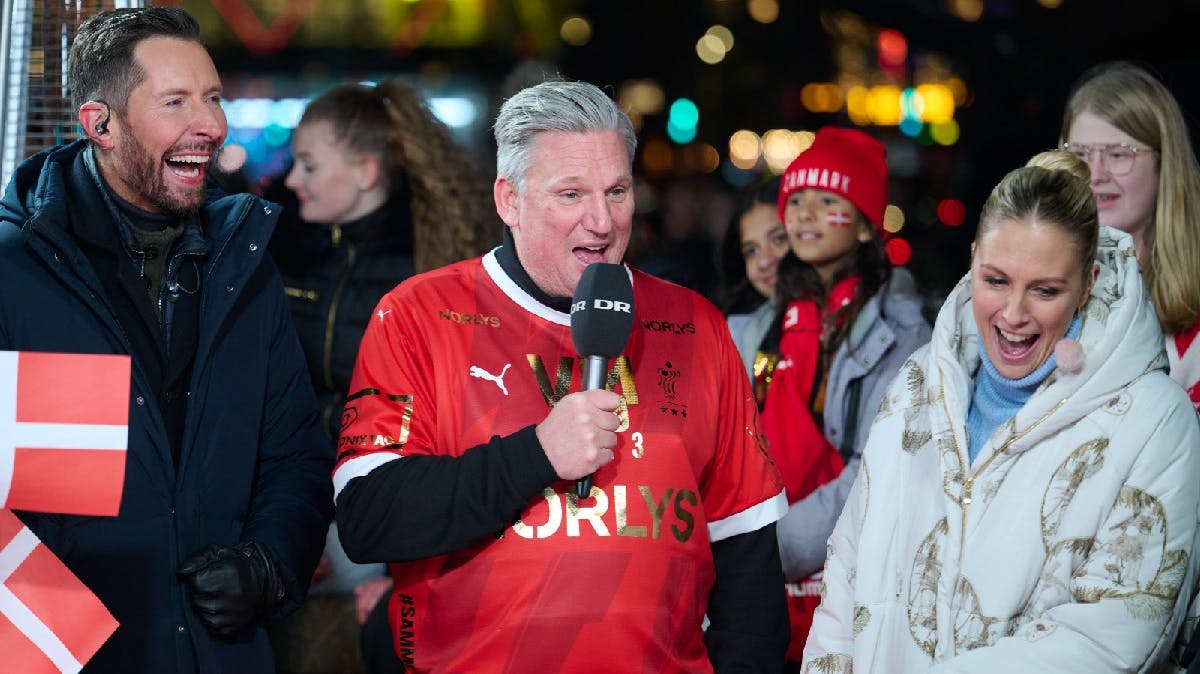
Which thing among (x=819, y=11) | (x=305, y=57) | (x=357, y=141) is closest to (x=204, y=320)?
(x=357, y=141)

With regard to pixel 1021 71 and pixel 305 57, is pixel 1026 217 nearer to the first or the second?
pixel 1021 71

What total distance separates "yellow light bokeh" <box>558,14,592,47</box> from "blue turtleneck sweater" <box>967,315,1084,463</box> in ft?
64.9

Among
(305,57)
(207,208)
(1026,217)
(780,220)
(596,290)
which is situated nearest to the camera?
(596,290)

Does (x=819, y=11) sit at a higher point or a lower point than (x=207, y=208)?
higher

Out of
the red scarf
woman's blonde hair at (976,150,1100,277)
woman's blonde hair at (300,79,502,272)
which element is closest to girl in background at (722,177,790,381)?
the red scarf

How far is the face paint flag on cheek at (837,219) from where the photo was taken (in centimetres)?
550

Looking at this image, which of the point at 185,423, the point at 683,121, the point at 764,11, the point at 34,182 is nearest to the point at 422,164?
the point at 34,182

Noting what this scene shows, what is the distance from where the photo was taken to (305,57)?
21125 mm

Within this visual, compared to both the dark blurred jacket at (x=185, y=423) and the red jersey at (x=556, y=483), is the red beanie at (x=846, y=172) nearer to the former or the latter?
the red jersey at (x=556, y=483)

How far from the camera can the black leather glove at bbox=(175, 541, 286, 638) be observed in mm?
3658

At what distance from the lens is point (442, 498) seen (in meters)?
3.40

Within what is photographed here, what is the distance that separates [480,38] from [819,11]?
4.95m

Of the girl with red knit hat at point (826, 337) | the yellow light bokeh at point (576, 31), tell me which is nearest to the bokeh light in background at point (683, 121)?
the yellow light bokeh at point (576, 31)

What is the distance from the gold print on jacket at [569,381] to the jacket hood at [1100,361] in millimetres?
753
